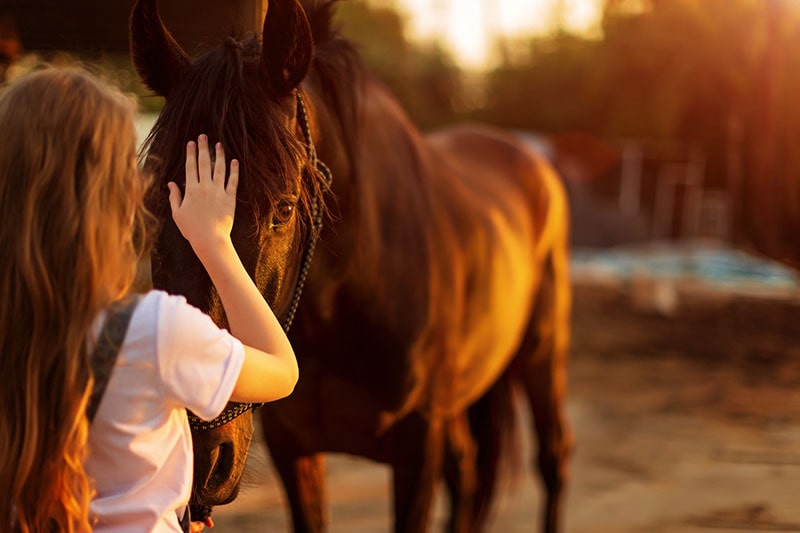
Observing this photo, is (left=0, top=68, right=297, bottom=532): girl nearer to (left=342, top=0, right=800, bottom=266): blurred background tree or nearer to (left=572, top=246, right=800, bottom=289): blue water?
(left=342, top=0, right=800, bottom=266): blurred background tree

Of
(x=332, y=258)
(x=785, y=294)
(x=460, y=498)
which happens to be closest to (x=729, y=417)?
(x=785, y=294)

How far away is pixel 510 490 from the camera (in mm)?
4113

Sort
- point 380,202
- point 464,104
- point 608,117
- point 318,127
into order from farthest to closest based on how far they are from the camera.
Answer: point 464,104
point 608,117
point 380,202
point 318,127

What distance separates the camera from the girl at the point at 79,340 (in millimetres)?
1038

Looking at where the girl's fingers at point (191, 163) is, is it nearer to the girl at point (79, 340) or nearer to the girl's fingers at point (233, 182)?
the girl's fingers at point (233, 182)

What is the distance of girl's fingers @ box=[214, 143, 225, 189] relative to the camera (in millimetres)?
1323

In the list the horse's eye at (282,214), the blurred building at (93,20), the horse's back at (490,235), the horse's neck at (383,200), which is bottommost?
the horse's back at (490,235)

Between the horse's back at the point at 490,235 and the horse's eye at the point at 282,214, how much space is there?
116 cm

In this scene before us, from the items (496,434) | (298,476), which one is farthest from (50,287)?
(496,434)

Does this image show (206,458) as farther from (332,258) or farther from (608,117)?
(608,117)

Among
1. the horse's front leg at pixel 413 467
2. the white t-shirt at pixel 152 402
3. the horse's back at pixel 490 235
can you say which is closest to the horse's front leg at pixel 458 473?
the horse's back at pixel 490 235

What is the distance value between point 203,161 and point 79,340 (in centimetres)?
40

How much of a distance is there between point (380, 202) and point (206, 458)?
119cm

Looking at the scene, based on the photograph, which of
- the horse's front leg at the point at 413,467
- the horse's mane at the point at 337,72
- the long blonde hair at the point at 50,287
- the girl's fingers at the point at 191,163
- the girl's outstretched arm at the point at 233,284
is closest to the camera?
the long blonde hair at the point at 50,287
